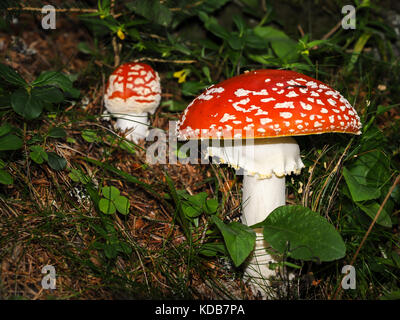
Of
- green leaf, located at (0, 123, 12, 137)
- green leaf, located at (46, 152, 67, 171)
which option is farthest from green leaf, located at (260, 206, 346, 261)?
green leaf, located at (0, 123, 12, 137)

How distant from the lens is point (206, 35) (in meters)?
4.18

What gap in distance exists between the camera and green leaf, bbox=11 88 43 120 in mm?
2391

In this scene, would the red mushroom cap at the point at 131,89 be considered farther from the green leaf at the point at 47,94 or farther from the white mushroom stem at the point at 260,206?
the white mushroom stem at the point at 260,206

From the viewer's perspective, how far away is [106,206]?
2.33m

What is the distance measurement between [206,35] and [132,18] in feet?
3.49

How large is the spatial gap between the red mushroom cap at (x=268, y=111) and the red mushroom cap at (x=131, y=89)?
1.05m

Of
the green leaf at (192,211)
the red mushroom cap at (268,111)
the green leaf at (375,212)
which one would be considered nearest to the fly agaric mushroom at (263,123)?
the red mushroom cap at (268,111)

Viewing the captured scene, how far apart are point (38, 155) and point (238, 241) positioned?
1.62 m

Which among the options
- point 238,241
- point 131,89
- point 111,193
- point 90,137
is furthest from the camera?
point 131,89

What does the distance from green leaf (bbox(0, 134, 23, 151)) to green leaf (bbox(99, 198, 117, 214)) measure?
28.1 inches

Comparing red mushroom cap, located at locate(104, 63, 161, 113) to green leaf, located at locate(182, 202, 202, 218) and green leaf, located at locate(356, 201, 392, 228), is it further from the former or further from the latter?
green leaf, located at locate(356, 201, 392, 228)

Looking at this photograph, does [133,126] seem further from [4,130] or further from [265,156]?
[265,156]

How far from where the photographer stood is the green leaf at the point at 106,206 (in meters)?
2.31

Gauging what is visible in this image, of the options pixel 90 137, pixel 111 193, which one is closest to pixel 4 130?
pixel 90 137
